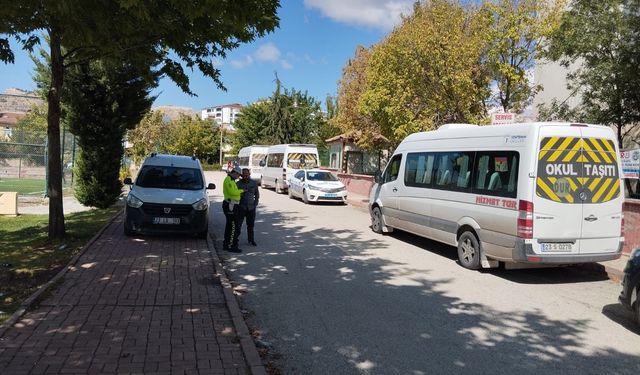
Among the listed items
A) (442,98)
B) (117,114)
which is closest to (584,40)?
(442,98)

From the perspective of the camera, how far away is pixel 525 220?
7.70 meters

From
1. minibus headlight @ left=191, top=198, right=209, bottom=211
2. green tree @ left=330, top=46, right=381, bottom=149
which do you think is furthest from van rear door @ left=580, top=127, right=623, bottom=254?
green tree @ left=330, top=46, right=381, bottom=149

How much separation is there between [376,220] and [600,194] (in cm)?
601

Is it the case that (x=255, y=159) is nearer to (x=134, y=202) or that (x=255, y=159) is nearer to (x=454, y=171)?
(x=134, y=202)

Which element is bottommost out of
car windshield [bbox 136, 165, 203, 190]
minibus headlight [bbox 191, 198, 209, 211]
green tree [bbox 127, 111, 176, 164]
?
minibus headlight [bbox 191, 198, 209, 211]

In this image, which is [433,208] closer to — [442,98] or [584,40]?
[584,40]

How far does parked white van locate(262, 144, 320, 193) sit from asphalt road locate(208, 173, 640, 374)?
1632 centimetres

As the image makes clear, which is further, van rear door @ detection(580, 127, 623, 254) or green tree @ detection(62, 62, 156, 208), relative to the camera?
green tree @ detection(62, 62, 156, 208)

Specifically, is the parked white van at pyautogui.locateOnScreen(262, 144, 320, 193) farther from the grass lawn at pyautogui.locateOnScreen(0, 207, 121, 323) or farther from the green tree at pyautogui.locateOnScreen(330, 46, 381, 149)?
the grass lawn at pyautogui.locateOnScreen(0, 207, 121, 323)

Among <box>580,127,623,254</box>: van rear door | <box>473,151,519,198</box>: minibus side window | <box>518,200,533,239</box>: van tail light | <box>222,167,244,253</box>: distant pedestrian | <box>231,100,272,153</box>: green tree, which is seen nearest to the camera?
<box>518,200,533,239</box>: van tail light

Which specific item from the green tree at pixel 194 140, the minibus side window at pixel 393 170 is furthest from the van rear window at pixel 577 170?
the green tree at pixel 194 140

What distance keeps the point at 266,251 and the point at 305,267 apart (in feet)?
5.71

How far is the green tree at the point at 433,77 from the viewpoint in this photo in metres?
16.2

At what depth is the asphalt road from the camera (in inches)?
189
